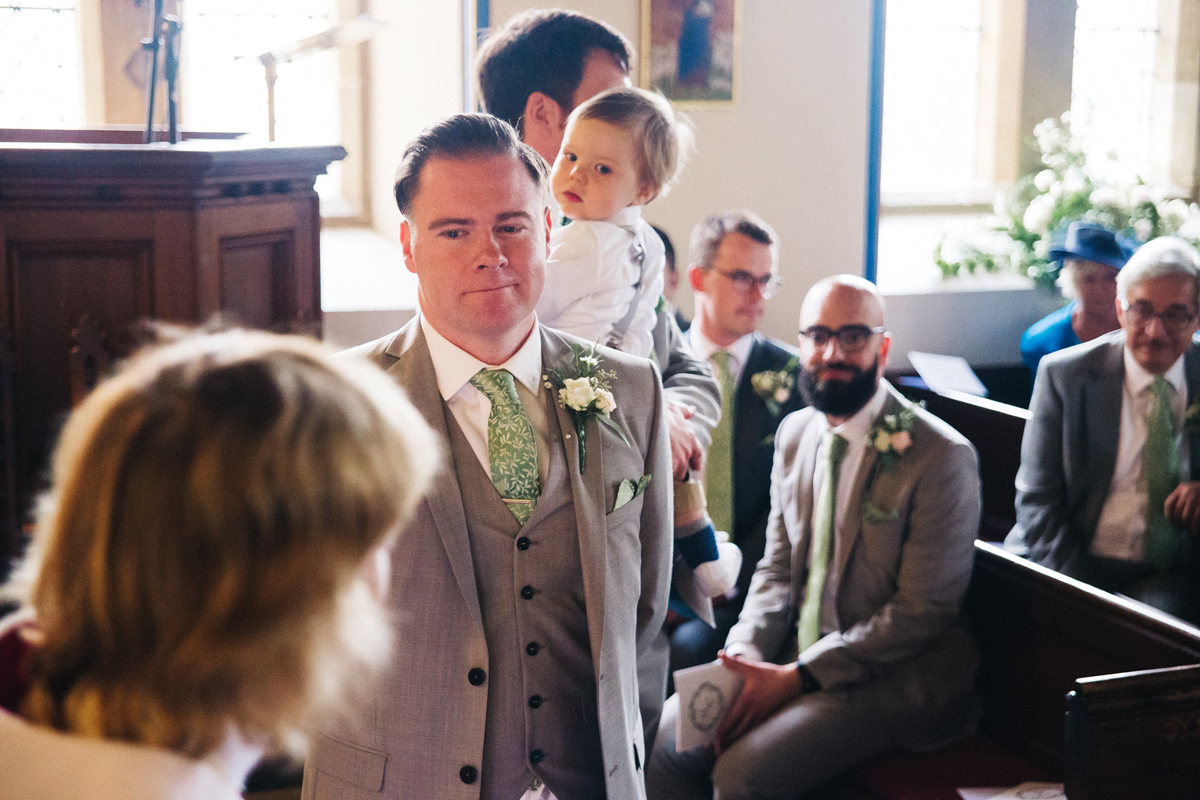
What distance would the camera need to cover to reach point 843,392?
4004 mm

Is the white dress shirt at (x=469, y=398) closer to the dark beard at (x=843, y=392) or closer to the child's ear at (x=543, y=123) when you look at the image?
the child's ear at (x=543, y=123)

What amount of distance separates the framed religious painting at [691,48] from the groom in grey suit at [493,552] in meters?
4.16

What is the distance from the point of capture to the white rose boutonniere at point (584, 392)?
6.34 feet

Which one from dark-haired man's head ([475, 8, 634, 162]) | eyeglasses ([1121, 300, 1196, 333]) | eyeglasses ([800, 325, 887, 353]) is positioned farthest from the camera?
eyeglasses ([1121, 300, 1196, 333])

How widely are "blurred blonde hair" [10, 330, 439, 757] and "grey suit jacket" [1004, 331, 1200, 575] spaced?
13.5 feet

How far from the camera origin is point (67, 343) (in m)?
2.87

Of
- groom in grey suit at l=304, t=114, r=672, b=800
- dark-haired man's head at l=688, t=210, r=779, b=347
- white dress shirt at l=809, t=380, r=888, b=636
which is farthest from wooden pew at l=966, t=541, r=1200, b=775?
groom in grey suit at l=304, t=114, r=672, b=800

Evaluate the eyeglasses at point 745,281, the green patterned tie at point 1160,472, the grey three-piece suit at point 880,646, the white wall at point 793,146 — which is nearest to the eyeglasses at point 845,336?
the grey three-piece suit at point 880,646

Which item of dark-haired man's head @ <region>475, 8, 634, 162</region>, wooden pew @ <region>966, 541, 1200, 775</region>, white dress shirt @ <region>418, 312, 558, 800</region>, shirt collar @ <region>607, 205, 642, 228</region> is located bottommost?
wooden pew @ <region>966, 541, 1200, 775</region>

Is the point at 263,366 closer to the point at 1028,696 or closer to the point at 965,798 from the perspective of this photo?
the point at 965,798

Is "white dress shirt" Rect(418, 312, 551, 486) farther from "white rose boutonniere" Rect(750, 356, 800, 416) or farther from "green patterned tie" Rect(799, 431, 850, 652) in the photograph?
"white rose boutonniere" Rect(750, 356, 800, 416)

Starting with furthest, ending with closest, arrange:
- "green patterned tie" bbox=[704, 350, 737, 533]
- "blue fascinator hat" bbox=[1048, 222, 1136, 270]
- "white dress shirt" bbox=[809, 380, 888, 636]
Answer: "blue fascinator hat" bbox=[1048, 222, 1136, 270] → "green patterned tie" bbox=[704, 350, 737, 533] → "white dress shirt" bbox=[809, 380, 888, 636]

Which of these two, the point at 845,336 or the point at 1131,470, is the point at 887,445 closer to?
the point at 845,336

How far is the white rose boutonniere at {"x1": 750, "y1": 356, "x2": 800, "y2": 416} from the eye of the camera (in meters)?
4.60
